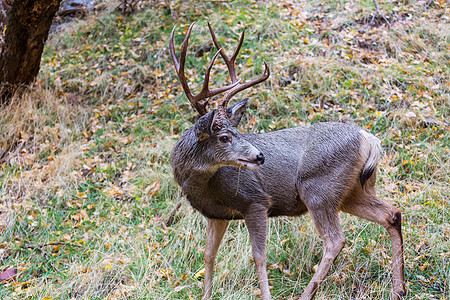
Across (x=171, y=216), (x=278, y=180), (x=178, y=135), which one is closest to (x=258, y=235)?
(x=278, y=180)

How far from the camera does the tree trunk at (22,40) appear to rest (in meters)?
7.47

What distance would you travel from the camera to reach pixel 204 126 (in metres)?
4.14

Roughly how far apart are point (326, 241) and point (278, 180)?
696 millimetres

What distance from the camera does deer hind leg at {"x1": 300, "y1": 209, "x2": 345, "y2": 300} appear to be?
4.21 meters

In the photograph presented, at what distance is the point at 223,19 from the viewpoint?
9.23m

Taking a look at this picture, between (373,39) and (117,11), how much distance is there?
5.45 metres

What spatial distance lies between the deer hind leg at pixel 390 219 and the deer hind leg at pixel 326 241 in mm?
299

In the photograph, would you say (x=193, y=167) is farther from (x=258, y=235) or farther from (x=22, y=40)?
(x=22, y=40)

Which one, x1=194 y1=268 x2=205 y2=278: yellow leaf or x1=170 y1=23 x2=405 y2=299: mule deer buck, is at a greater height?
x1=170 y1=23 x2=405 y2=299: mule deer buck

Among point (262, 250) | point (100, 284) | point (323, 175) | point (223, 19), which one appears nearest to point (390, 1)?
point (223, 19)

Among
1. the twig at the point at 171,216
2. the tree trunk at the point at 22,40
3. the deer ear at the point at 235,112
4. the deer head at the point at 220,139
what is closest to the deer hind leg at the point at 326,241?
the deer head at the point at 220,139

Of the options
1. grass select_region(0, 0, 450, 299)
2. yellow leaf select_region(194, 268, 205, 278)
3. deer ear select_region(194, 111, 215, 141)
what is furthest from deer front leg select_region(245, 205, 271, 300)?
yellow leaf select_region(194, 268, 205, 278)

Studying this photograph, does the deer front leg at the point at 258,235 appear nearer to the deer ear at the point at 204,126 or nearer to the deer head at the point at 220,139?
the deer head at the point at 220,139

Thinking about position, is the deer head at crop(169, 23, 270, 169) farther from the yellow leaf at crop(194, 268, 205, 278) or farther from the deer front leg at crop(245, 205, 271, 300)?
the yellow leaf at crop(194, 268, 205, 278)
